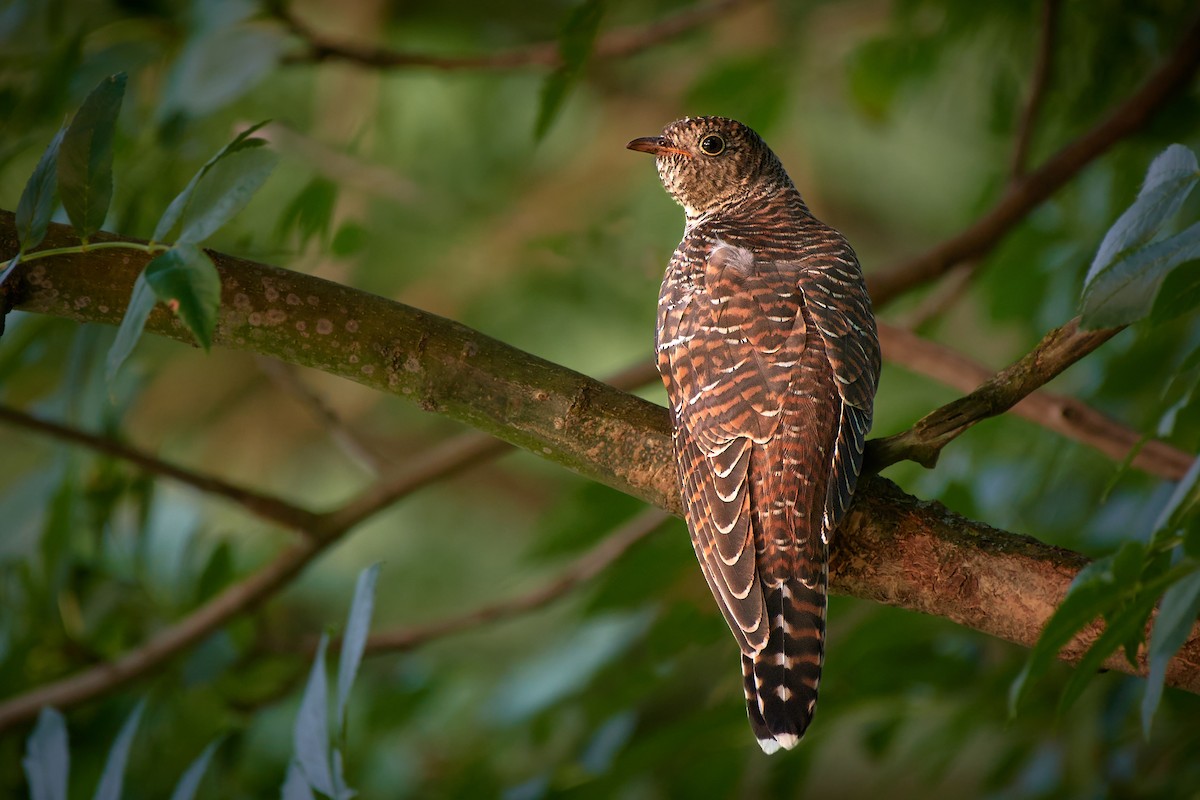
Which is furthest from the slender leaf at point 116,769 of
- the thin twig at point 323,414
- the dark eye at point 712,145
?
the dark eye at point 712,145

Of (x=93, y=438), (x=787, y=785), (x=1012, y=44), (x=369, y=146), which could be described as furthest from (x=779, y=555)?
(x=369, y=146)

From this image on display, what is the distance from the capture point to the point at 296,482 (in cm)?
544

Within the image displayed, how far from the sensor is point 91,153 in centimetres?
134

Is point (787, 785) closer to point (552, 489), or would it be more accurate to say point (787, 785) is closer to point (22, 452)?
point (552, 489)

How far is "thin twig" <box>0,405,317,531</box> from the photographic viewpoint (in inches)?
91.5

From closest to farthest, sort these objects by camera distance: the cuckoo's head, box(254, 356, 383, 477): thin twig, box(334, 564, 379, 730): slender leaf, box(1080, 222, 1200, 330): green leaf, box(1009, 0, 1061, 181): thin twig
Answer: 1. box(1080, 222, 1200, 330): green leaf
2. box(334, 564, 379, 730): slender leaf
3. box(254, 356, 383, 477): thin twig
4. the cuckoo's head
5. box(1009, 0, 1061, 181): thin twig

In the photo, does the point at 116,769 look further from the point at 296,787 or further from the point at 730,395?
the point at 730,395

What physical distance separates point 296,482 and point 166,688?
2.85m

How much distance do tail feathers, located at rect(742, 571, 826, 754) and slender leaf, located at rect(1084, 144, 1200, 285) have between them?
0.70 metres

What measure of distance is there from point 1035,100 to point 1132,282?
205cm

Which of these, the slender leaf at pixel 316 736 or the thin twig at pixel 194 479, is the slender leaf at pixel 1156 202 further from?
the thin twig at pixel 194 479

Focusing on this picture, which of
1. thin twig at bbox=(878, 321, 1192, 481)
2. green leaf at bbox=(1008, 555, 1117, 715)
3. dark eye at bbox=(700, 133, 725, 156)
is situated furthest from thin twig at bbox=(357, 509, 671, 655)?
green leaf at bbox=(1008, 555, 1117, 715)

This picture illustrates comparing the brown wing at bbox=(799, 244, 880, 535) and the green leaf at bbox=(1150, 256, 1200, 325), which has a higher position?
the green leaf at bbox=(1150, 256, 1200, 325)

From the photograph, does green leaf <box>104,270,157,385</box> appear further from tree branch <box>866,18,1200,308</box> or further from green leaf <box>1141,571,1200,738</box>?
tree branch <box>866,18,1200,308</box>
